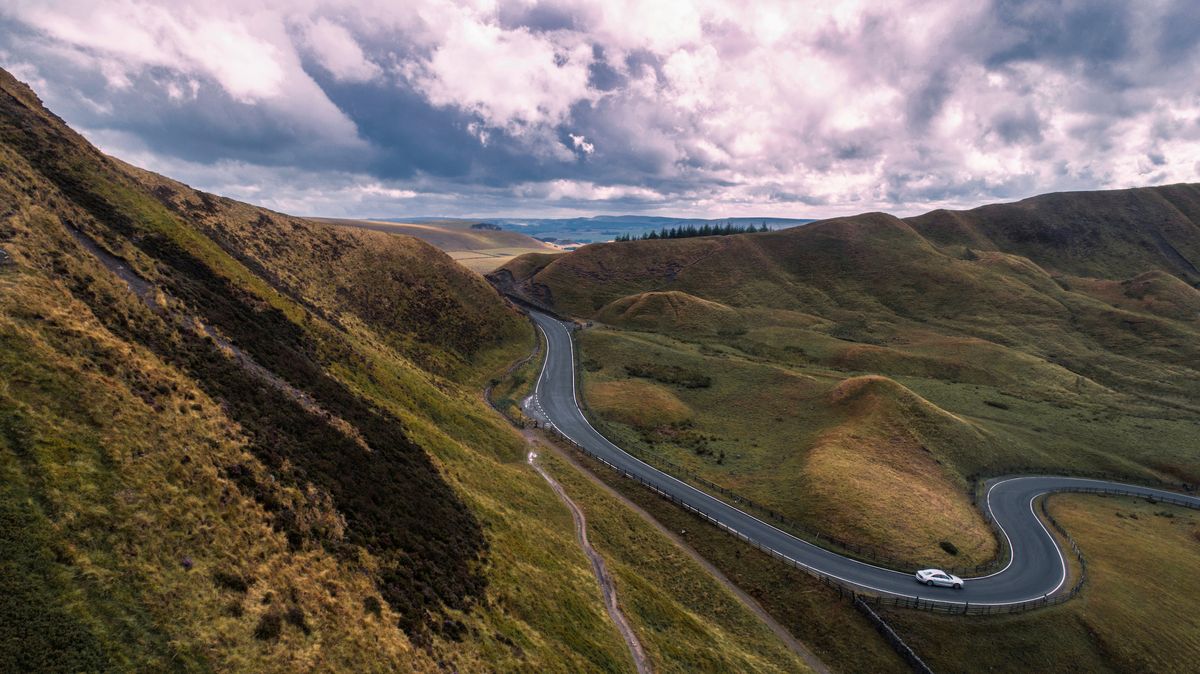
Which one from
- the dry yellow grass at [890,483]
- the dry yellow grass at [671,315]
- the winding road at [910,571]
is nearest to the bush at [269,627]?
the winding road at [910,571]

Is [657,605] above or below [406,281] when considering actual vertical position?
below

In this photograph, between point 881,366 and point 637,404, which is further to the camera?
point 881,366

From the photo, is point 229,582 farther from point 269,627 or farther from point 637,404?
point 637,404

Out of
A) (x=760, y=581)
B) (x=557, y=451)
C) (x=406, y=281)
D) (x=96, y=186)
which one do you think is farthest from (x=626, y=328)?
(x=96, y=186)

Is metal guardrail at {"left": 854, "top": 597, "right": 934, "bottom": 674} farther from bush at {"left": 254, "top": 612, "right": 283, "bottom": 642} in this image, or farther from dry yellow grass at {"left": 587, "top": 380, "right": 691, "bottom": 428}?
bush at {"left": 254, "top": 612, "right": 283, "bottom": 642}

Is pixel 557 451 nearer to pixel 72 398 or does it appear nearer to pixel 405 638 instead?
pixel 405 638

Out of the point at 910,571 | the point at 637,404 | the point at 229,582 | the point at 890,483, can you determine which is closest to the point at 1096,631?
the point at 910,571
